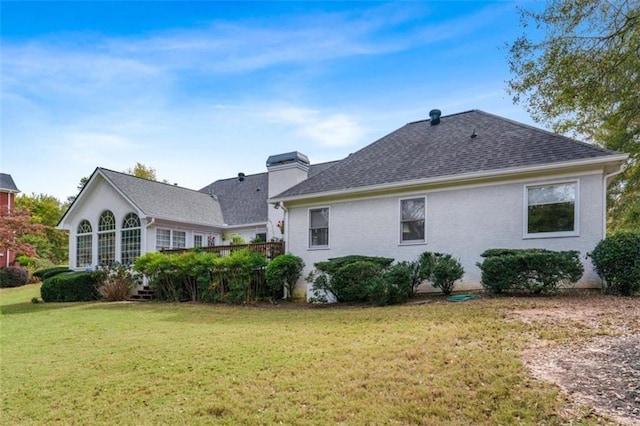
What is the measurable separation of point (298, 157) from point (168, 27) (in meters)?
9.47

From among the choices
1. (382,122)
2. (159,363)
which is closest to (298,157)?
(382,122)

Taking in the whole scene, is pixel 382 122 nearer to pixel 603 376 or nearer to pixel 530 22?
pixel 530 22

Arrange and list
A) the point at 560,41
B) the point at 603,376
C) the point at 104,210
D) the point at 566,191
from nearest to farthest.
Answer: the point at 603,376, the point at 566,191, the point at 560,41, the point at 104,210

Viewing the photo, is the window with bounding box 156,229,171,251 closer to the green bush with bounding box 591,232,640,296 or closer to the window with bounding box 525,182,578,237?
the window with bounding box 525,182,578,237

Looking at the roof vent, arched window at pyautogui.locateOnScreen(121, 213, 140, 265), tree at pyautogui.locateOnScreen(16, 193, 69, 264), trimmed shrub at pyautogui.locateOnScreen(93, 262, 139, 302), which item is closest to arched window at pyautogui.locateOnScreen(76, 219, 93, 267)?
arched window at pyautogui.locateOnScreen(121, 213, 140, 265)

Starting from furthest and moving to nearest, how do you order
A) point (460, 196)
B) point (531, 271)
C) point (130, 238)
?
point (130, 238), point (460, 196), point (531, 271)

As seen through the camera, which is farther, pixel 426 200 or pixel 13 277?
pixel 13 277

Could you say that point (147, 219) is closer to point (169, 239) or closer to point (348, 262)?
point (169, 239)

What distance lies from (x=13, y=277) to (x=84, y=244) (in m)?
8.43

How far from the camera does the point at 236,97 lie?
14055 mm

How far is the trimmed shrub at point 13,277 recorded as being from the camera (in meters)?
24.1

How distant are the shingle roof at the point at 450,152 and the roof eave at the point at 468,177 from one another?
0.13m

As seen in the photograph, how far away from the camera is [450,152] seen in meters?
13.1

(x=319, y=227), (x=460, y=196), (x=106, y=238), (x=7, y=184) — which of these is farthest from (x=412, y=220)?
(x=7, y=184)
